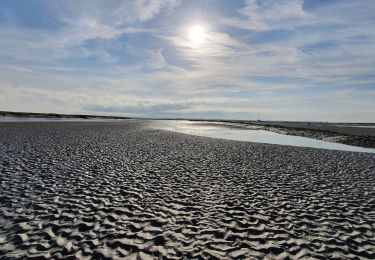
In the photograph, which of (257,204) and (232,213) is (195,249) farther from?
(257,204)

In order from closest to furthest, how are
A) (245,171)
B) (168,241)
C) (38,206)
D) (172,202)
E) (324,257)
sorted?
(324,257), (168,241), (38,206), (172,202), (245,171)

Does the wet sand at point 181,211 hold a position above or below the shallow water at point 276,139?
below

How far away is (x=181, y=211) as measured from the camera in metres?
12.9

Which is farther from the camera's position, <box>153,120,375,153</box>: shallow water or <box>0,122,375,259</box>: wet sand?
<box>153,120,375,153</box>: shallow water

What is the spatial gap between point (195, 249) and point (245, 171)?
1421cm

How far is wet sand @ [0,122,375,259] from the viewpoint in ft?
30.5

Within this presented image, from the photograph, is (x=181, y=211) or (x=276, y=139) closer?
(x=181, y=211)

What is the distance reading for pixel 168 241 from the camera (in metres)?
9.80

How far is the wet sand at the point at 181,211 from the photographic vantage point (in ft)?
30.5

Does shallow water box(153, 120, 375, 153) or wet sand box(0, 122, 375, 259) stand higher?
shallow water box(153, 120, 375, 153)

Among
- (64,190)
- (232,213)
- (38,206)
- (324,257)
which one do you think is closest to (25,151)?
(64,190)

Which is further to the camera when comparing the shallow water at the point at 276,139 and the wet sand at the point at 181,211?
the shallow water at the point at 276,139

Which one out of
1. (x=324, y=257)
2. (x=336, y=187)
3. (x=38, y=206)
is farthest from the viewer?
(x=336, y=187)

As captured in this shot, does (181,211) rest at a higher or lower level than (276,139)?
lower
